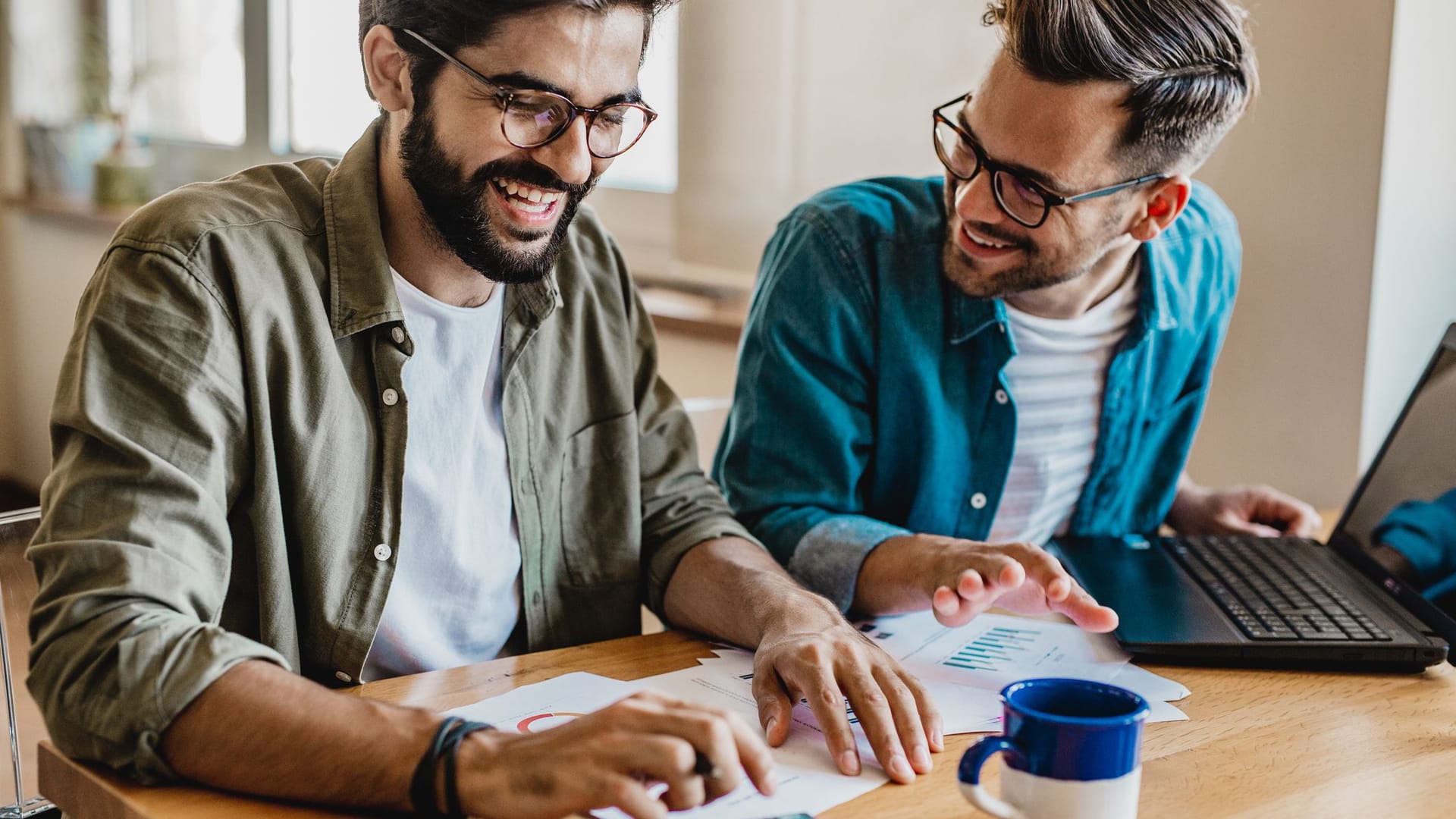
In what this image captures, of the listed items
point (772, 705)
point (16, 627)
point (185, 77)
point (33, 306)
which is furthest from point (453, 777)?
point (33, 306)

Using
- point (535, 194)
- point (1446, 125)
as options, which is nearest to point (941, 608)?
point (535, 194)

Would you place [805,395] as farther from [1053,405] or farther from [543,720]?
[543,720]

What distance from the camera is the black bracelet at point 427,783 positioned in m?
0.89

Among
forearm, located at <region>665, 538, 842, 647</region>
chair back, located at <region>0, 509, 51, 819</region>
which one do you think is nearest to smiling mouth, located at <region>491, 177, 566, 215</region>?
forearm, located at <region>665, 538, 842, 647</region>

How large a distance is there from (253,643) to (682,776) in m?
0.35

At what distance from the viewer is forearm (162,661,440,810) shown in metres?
0.90

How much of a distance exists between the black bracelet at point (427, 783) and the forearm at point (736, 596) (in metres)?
0.37

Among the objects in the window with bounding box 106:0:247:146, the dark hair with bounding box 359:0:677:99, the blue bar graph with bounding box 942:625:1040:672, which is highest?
the dark hair with bounding box 359:0:677:99

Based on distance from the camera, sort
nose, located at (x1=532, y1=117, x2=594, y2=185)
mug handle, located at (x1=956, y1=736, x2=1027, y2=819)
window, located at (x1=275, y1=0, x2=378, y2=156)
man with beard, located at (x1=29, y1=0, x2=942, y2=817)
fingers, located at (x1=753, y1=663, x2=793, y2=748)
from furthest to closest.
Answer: window, located at (x1=275, y1=0, x2=378, y2=156) < nose, located at (x1=532, y1=117, x2=594, y2=185) < fingers, located at (x1=753, y1=663, x2=793, y2=748) < man with beard, located at (x1=29, y1=0, x2=942, y2=817) < mug handle, located at (x1=956, y1=736, x2=1027, y2=819)

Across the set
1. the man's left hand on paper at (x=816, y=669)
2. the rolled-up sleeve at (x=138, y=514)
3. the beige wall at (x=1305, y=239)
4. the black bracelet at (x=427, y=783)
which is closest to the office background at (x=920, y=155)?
the beige wall at (x=1305, y=239)

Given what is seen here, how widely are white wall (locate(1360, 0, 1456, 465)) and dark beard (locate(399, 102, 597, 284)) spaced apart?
1167mm

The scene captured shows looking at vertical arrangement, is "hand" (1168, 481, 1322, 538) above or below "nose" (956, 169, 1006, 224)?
below

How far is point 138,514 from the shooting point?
3.25 ft

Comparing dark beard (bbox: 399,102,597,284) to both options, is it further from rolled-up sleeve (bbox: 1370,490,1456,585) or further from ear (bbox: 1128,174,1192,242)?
rolled-up sleeve (bbox: 1370,490,1456,585)
